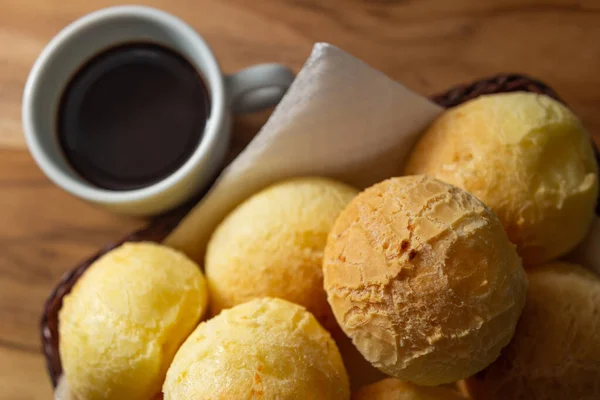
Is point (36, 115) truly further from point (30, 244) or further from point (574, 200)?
point (574, 200)

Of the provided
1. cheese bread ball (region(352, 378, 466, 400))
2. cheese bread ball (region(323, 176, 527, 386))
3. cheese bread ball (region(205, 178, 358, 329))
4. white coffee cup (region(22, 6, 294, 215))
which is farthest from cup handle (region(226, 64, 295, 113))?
cheese bread ball (region(352, 378, 466, 400))

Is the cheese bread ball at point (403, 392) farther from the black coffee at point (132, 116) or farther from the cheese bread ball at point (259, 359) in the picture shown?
the black coffee at point (132, 116)

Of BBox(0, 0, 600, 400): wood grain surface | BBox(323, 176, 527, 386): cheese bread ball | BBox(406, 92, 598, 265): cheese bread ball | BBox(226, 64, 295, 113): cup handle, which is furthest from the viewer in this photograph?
BBox(0, 0, 600, 400): wood grain surface

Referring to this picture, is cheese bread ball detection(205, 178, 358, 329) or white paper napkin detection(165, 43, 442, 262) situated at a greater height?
white paper napkin detection(165, 43, 442, 262)

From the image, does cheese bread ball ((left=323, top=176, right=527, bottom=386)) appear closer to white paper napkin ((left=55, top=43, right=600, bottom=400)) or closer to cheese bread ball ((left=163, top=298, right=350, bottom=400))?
cheese bread ball ((left=163, top=298, right=350, bottom=400))

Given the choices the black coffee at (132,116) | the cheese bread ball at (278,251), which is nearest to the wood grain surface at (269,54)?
the black coffee at (132,116)

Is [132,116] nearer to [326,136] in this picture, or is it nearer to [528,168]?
[326,136]

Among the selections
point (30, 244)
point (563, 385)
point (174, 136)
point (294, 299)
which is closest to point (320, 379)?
point (294, 299)
